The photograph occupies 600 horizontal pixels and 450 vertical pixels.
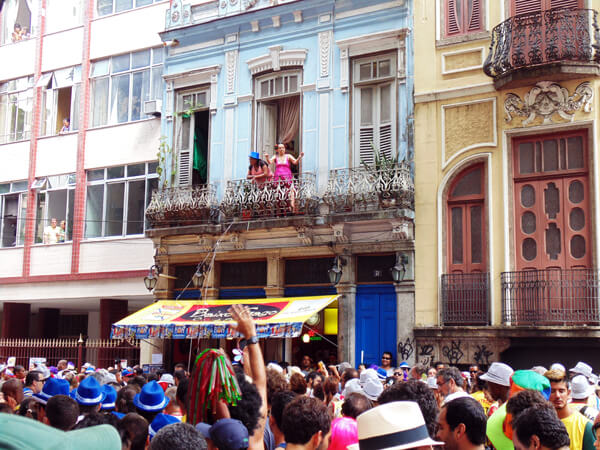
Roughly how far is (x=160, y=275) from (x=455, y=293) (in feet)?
27.4

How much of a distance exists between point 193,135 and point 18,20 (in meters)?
10.3

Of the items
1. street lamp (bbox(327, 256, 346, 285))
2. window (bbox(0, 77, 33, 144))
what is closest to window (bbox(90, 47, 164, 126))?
window (bbox(0, 77, 33, 144))

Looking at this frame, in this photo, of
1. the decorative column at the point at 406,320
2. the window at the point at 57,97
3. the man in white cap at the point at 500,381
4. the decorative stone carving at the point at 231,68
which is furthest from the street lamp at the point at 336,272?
the window at the point at 57,97

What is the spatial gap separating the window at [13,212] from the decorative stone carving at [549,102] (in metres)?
16.8

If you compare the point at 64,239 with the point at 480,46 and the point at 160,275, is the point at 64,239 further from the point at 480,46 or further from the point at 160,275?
the point at 480,46

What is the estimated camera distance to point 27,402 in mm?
7629

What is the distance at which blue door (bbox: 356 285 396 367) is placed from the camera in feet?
58.6

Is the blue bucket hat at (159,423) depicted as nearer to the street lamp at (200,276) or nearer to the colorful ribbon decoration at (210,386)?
the colorful ribbon decoration at (210,386)

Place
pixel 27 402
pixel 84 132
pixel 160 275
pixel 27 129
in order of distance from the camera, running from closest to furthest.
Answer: pixel 27 402 < pixel 160 275 < pixel 84 132 < pixel 27 129

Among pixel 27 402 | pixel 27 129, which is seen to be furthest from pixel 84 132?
pixel 27 402

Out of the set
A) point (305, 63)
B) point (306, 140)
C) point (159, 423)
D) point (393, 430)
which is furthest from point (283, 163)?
point (393, 430)

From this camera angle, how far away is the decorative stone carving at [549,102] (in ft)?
52.4

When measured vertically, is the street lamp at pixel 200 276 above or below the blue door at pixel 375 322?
above

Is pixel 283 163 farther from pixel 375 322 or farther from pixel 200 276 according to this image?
pixel 375 322
